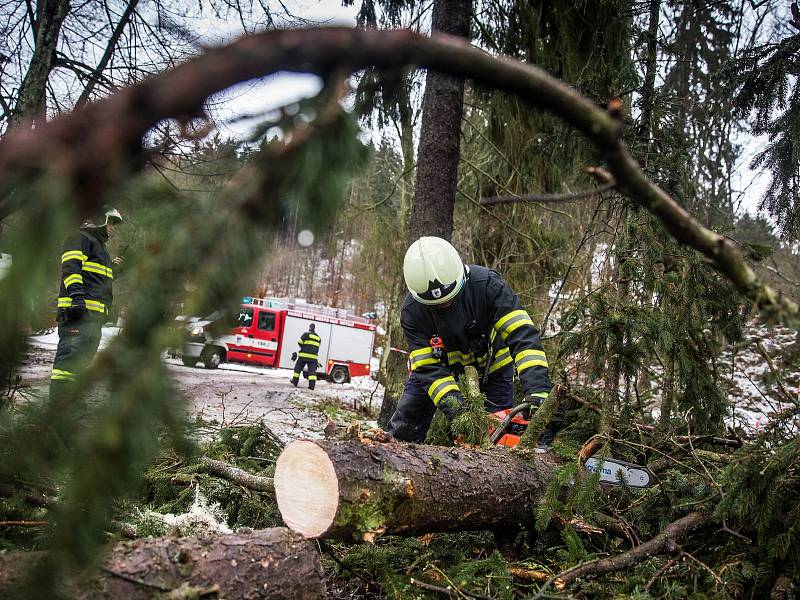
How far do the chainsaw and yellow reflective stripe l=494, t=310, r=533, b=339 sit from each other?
63 cm

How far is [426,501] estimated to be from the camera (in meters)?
2.21

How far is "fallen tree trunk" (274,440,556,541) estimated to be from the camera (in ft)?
6.64

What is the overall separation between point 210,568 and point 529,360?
2.31 m

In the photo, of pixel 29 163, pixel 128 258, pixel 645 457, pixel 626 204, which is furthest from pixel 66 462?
pixel 626 204

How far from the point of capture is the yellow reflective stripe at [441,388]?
3613 mm

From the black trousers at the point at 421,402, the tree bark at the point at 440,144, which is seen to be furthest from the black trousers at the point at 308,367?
the black trousers at the point at 421,402

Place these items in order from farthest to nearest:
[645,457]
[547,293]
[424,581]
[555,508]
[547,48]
A: [547,293]
[547,48]
[645,457]
[555,508]
[424,581]

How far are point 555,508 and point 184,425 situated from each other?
1.92 metres

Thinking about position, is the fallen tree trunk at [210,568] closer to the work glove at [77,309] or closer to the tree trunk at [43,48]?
the work glove at [77,309]

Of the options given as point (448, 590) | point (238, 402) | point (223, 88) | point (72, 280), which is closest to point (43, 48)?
point (72, 280)

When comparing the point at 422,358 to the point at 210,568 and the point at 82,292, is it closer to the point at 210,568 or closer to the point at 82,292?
the point at 210,568

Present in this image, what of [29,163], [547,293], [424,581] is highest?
[547,293]

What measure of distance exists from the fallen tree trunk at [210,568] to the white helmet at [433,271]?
2.01 metres

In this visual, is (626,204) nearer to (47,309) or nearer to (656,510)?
(656,510)
